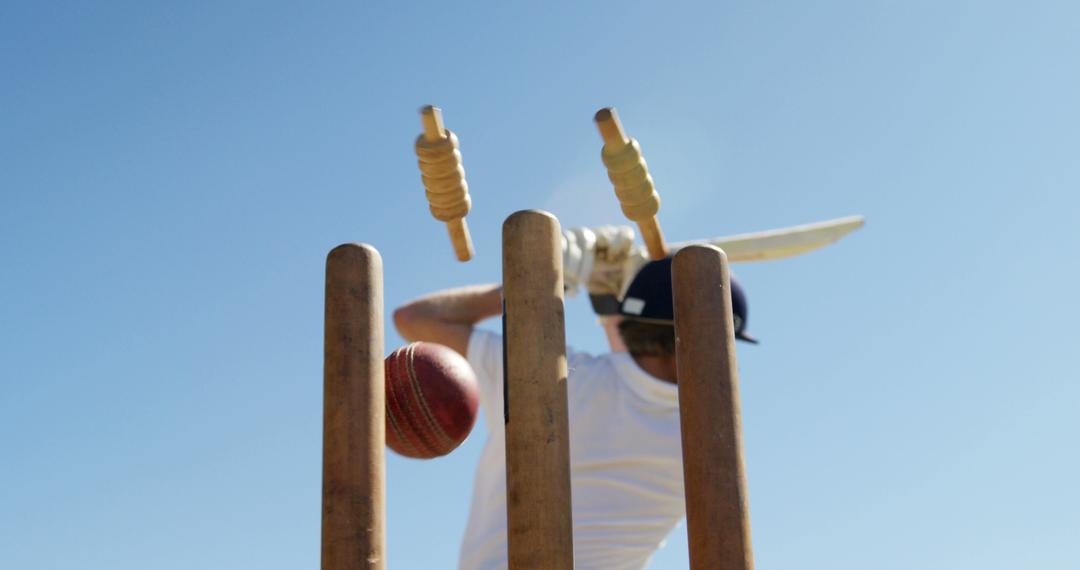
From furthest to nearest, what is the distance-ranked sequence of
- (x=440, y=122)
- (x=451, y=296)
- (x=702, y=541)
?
(x=451, y=296) → (x=440, y=122) → (x=702, y=541)

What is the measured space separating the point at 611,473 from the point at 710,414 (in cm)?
155

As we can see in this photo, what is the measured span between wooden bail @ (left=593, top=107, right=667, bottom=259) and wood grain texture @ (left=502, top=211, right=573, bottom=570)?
3.28ft

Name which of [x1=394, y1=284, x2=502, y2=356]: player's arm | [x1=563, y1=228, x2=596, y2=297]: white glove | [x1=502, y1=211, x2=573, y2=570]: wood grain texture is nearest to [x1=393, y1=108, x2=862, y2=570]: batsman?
[x1=394, y1=284, x2=502, y2=356]: player's arm

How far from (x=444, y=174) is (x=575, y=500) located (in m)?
1.11

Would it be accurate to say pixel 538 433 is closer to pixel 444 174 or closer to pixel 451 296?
pixel 444 174

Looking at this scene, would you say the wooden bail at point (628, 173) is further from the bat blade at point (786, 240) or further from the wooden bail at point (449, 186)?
the bat blade at point (786, 240)

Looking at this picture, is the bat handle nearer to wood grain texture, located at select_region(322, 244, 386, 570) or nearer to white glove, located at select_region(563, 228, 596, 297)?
white glove, located at select_region(563, 228, 596, 297)

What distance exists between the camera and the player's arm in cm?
550

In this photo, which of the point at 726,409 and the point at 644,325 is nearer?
the point at 726,409

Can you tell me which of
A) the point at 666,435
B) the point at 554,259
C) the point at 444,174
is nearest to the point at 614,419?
the point at 666,435

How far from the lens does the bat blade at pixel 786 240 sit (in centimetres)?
628

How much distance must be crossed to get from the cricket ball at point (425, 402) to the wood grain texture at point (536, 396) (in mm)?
1137

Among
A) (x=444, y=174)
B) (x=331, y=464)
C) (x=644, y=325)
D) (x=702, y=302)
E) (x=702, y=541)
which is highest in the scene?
(x=444, y=174)

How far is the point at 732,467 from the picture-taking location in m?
2.96
